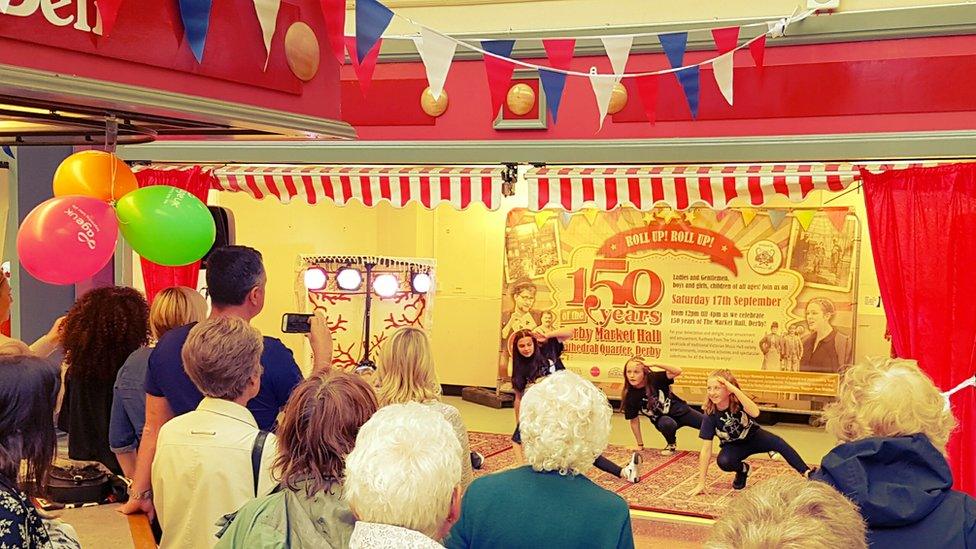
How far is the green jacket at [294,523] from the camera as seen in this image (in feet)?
7.13

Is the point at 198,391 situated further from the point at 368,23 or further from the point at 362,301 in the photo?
the point at 362,301

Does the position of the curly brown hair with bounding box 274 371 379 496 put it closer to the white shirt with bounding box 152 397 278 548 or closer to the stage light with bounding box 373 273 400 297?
the white shirt with bounding box 152 397 278 548

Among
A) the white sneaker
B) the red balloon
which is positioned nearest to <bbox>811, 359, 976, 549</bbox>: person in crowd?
the red balloon

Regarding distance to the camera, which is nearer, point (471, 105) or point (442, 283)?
point (471, 105)

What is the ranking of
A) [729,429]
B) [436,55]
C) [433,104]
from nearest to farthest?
1. [436,55]
2. [433,104]
3. [729,429]

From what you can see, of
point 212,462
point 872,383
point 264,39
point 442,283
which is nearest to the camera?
point 872,383

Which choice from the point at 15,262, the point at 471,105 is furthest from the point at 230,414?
the point at 15,262

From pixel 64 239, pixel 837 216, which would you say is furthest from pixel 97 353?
pixel 837 216

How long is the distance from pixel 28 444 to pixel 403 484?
37.7 inches

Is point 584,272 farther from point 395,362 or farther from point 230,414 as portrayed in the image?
point 230,414

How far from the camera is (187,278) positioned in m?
6.65

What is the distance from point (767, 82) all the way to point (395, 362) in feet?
9.82

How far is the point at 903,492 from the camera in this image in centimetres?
225

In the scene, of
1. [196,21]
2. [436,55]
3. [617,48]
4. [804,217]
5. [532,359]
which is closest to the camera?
[196,21]
